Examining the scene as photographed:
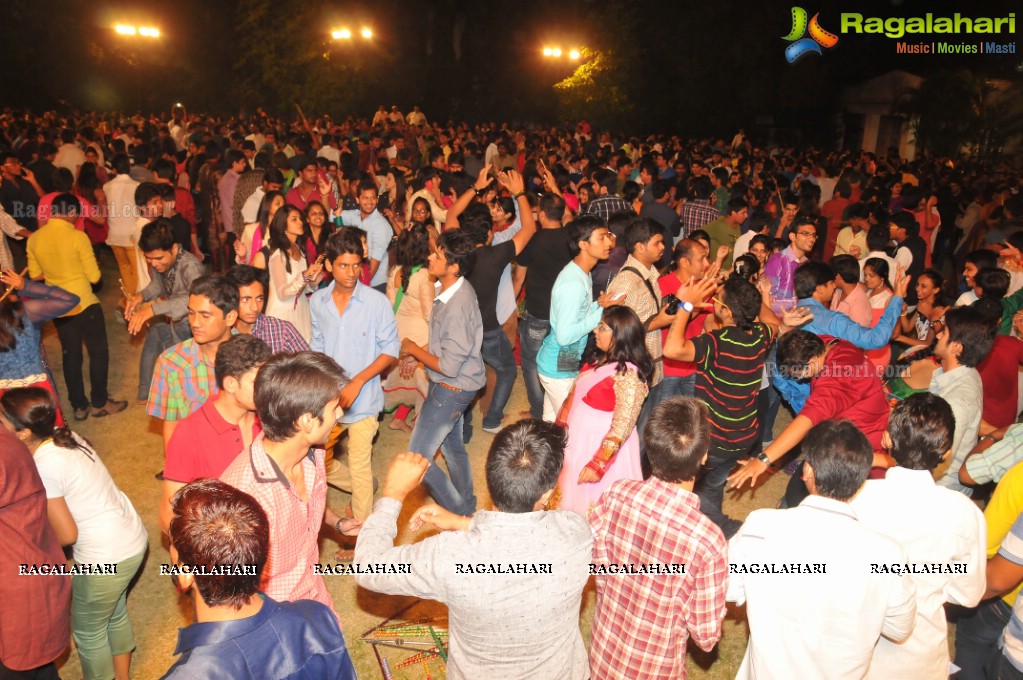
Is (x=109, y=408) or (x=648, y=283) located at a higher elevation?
(x=648, y=283)

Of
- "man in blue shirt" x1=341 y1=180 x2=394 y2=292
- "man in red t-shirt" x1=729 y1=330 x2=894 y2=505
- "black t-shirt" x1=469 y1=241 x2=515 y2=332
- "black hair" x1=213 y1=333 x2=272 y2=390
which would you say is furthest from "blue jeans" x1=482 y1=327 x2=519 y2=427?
"black hair" x1=213 y1=333 x2=272 y2=390

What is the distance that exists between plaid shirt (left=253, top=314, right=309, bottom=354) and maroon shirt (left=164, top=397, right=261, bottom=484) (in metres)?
1.02

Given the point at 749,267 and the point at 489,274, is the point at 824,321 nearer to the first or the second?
the point at 749,267

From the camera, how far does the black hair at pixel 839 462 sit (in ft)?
7.82

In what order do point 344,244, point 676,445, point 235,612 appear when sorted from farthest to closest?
point 344,244, point 676,445, point 235,612

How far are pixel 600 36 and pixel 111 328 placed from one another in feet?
67.5

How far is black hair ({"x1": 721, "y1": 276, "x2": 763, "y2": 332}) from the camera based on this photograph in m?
3.73

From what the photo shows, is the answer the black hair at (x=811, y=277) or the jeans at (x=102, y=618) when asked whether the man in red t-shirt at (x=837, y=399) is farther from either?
the jeans at (x=102, y=618)

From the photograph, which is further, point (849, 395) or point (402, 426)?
point (402, 426)

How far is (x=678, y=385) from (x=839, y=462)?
7.99 ft

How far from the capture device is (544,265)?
18.0 feet

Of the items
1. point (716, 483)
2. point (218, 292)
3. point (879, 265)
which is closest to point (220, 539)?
point (218, 292)

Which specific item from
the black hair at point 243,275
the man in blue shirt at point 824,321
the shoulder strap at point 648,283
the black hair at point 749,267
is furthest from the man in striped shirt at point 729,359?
the black hair at point 243,275

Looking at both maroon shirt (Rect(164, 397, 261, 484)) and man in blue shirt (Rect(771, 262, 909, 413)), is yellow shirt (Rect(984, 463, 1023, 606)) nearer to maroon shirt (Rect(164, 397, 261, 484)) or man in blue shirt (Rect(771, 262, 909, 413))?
man in blue shirt (Rect(771, 262, 909, 413))
